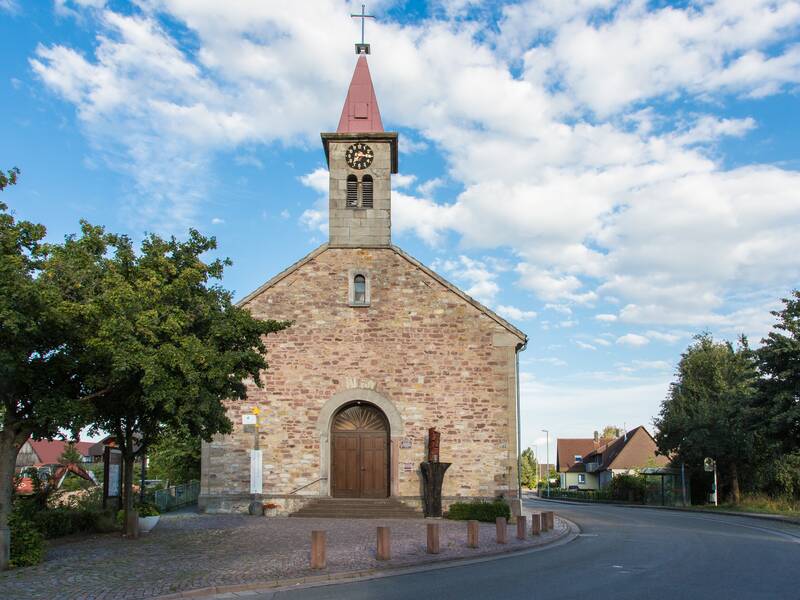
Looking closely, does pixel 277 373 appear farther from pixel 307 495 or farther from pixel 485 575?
pixel 485 575

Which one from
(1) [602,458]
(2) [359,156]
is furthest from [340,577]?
(1) [602,458]

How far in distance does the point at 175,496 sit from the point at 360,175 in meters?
13.9

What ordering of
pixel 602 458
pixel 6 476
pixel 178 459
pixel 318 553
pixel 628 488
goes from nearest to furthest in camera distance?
pixel 318 553 < pixel 6 476 < pixel 178 459 < pixel 628 488 < pixel 602 458

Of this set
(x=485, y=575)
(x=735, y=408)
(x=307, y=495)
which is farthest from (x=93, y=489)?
(x=735, y=408)

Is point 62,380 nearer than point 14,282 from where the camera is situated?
No

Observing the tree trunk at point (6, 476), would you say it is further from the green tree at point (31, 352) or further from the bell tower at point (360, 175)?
the bell tower at point (360, 175)

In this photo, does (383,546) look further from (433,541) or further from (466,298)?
(466,298)

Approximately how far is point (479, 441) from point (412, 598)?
45.0ft

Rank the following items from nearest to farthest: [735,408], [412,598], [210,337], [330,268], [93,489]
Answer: [412,598]
[210,337]
[93,489]
[330,268]
[735,408]

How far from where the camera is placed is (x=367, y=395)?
23594 mm

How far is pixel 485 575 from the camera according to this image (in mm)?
11719

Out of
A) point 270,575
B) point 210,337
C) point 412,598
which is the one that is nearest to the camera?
point 412,598

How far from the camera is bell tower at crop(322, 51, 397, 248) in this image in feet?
82.3

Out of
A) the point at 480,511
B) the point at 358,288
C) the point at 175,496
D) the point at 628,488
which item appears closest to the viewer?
the point at 480,511
